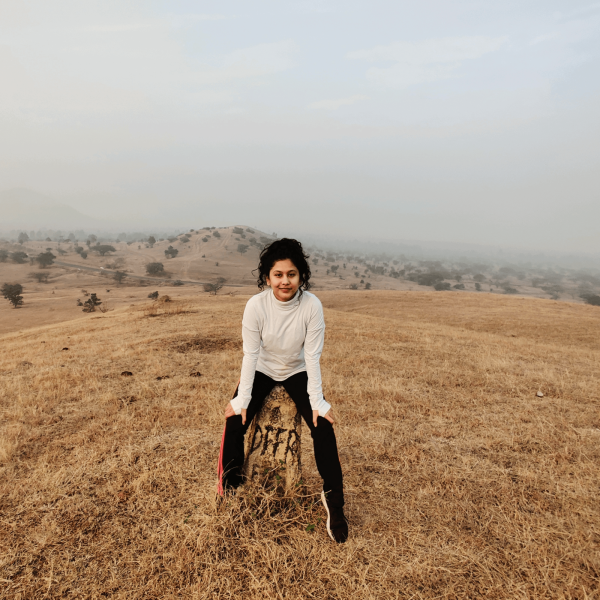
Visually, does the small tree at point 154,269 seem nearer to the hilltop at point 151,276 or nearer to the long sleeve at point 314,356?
the hilltop at point 151,276

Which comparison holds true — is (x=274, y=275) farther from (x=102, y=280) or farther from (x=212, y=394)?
(x=102, y=280)

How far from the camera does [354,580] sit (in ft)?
9.55

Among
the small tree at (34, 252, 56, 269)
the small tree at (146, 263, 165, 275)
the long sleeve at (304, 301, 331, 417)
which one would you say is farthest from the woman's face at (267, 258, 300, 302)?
the small tree at (34, 252, 56, 269)

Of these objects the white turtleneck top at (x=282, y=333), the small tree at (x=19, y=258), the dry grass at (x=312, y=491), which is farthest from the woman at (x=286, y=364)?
the small tree at (x=19, y=258)

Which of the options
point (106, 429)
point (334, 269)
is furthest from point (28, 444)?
point (334, 269)

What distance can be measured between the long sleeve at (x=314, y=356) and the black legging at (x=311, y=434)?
146 millimetres

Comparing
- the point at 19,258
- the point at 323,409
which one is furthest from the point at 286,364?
the point at 19,258

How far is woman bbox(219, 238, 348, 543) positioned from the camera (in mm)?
3352

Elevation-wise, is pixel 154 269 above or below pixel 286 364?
below

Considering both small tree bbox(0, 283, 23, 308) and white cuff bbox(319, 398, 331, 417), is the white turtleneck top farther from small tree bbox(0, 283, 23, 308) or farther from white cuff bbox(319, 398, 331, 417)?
small tree bbox(0, 283, 23, 308)

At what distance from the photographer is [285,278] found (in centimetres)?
339

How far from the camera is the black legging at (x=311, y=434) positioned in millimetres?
3338

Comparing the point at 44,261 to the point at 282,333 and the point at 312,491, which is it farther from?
the point at 312,491

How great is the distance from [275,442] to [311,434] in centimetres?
43
